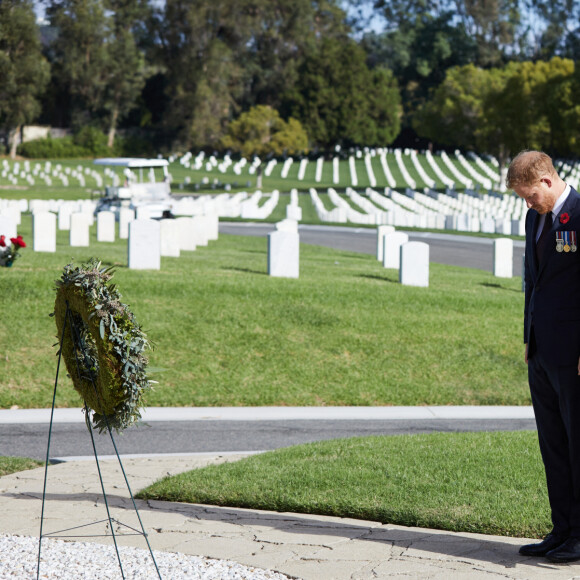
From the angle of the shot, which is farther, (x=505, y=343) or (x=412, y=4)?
(x=412, y=4)

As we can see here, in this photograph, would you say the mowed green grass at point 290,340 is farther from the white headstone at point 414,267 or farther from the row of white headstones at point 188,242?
the row of white headstones at point 188,242

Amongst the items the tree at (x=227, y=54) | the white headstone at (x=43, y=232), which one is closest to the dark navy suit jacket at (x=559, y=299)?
the white headstone at (x=43, y=232)

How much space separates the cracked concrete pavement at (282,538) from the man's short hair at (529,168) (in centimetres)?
196

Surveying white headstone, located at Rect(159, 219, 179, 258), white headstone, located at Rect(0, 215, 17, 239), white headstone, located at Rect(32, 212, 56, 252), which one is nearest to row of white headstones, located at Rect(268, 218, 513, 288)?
→ white headstone, located at Rect(159, 219, 179, 258)

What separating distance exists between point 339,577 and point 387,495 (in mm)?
1504

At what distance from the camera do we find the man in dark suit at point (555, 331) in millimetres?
4719

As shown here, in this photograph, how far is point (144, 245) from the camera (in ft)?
51.6

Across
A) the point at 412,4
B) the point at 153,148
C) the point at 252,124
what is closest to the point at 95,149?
the point at 153,148

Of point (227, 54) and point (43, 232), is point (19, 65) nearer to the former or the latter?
point (227, 54)

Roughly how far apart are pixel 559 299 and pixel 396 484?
2156 millimetres

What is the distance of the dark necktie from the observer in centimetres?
484

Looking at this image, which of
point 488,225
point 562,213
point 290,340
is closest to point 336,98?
point 488,225

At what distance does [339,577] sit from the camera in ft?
15.3

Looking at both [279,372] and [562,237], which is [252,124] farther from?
[562,237]
